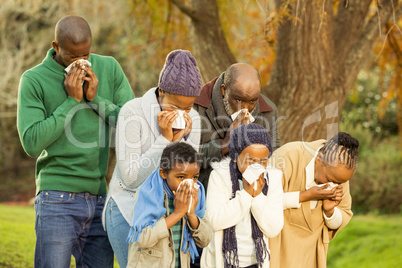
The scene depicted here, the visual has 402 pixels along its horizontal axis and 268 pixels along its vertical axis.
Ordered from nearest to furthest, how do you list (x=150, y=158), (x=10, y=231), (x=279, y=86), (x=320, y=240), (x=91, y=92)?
(x=150, y=158)
(x=91, y=92)
(x=320, y=240)
(x=279, y=86)
(x=10, y=231)

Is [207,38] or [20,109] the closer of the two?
[20,109]

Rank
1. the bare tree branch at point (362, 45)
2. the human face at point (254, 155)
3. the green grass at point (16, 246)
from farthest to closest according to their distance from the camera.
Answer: the green grass at point (16, 246)
the bare tree branch at point (362, 45)
the human face at point (254, 155)

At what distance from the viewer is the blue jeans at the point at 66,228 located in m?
2.82

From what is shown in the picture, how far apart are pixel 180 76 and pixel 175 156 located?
46 cm

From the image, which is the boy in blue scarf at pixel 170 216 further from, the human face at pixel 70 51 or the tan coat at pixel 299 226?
the human face at pixel 70 51

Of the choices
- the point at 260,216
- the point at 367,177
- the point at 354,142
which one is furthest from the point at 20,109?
the point at 367,177

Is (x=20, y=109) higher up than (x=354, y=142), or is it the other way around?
(x=20, y=109)

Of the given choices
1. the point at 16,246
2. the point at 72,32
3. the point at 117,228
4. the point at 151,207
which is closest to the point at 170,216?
the point at 151,207

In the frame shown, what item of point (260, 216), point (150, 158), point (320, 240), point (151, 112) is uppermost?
point (151, 112)

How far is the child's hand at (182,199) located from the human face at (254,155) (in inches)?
17.8

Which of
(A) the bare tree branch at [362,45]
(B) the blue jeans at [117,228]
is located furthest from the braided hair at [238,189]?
(A) the bare tree branch at [362,45]

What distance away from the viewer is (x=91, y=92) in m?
2.92

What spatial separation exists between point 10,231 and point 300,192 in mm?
5102

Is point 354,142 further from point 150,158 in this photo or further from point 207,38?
point 207,38
